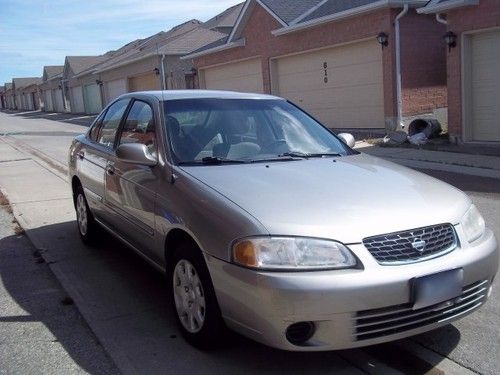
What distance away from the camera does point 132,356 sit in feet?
11.7

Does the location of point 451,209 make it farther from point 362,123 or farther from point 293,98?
point 293,98

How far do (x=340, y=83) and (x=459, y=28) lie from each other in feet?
16.4

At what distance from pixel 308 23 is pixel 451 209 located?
15.4 m

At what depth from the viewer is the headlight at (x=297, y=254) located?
2.97 meters

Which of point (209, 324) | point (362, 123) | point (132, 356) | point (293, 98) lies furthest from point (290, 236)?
point (293, 98)

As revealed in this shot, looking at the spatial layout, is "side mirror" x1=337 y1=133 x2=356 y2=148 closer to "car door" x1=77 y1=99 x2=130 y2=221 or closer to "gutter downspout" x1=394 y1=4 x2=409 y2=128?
"car door" x1=77 y1=99 x2=130 y2=221

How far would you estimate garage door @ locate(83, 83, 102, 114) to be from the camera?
4650cm

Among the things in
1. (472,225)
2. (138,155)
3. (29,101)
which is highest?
(29,101)

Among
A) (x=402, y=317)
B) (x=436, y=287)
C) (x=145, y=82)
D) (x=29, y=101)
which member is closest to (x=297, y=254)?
(x=402, y=317)

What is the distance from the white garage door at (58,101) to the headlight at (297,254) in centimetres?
6355

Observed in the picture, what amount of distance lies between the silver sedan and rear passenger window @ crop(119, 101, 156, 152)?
4 centimetres

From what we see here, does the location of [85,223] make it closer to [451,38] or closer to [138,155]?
[138,155]

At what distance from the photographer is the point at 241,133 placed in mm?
4453

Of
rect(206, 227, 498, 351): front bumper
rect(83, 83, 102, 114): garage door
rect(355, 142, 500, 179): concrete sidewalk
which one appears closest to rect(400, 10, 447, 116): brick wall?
rect(355, 142, 500, 179): concrete sidewalk
